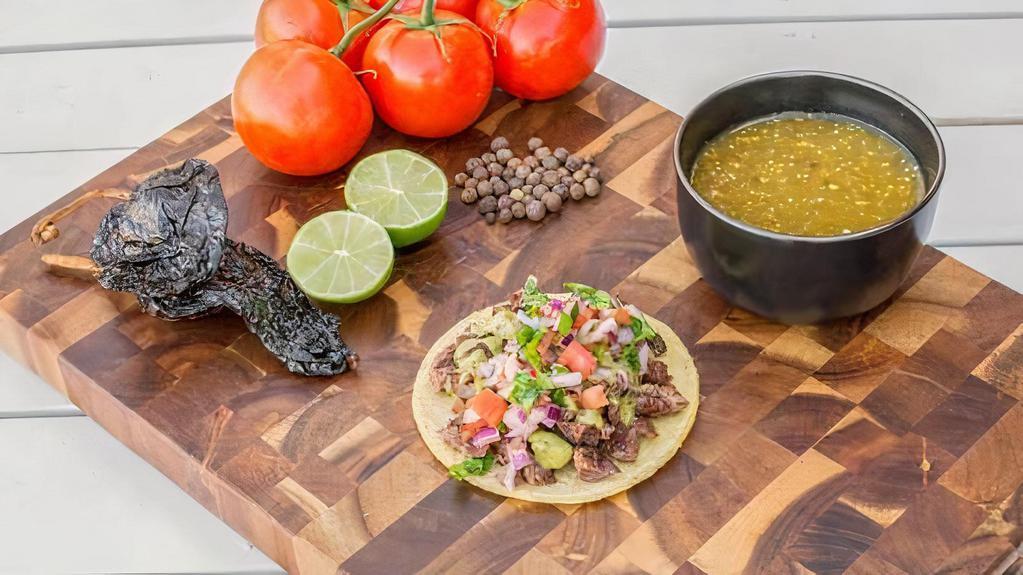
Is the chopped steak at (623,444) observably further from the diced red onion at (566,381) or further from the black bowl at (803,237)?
the black bowl at (803,237)

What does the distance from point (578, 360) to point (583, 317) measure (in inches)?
4.9

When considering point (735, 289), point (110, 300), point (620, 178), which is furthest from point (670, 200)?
point (110, 300)

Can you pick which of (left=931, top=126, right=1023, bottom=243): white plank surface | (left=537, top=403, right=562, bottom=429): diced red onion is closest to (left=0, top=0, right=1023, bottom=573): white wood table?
(left=931, top=126, right=1023, bottom=243): white plank surface

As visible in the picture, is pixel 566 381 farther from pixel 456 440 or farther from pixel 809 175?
pixel 809 175

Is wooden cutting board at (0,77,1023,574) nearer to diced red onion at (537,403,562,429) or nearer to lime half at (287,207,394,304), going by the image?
lime half at (287,207,394,304)

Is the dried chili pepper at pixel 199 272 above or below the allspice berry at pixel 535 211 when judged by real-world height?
above

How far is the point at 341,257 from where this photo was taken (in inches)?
151

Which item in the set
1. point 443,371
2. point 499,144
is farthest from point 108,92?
point 443,371

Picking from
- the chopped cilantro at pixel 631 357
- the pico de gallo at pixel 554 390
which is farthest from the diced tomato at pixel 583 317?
the chopped cilantro at pixel 631 357

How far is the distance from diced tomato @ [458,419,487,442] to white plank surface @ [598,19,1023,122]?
1.81 metres

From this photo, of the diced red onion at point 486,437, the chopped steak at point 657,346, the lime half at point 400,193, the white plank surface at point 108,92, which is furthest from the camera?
the white plank surface at point 108,92

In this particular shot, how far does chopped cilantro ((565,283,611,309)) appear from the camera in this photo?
3539mm

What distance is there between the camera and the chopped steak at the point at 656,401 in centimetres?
347

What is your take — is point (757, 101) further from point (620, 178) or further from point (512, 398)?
point (512, 398)
